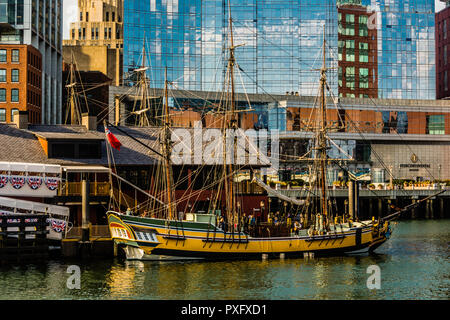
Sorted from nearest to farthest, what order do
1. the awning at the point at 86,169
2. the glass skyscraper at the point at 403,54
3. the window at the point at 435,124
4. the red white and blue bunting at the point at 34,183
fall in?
the red white and blue bunting at the point at 34,183, the awning at the point at 86,169, the window at the point at 435,124, the glass skyscraper at the point at 403,54


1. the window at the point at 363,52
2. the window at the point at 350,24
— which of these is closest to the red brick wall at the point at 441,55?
the window at the point at 363,52

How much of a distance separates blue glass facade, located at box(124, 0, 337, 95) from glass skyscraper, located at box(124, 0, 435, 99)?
0.64 feet

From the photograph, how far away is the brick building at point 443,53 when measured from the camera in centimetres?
17212

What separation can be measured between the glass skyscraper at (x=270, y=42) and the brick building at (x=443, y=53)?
28.5 meters

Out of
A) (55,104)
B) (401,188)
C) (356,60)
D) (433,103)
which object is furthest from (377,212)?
(55,104)

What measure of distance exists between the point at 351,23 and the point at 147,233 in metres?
106

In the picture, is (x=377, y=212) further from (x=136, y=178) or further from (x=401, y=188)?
(x=136, y=178)

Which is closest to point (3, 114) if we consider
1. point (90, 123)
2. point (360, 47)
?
point (90, 123)

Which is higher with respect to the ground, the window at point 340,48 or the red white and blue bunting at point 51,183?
the window at point 340,48

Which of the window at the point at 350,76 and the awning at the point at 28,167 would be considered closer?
the awning at the point at 28,167

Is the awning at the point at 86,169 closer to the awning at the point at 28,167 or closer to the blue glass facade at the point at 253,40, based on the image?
the awning at the point at 28,167

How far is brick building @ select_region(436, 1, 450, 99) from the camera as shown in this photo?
565 ft

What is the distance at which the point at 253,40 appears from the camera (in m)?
140

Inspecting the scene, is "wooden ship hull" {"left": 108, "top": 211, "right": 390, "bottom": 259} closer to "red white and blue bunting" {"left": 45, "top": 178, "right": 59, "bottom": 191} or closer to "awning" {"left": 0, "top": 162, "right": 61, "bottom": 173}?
"red white and blue bunting" {"left": 45, "top": 178, "right": 59, "bottom": 191}
